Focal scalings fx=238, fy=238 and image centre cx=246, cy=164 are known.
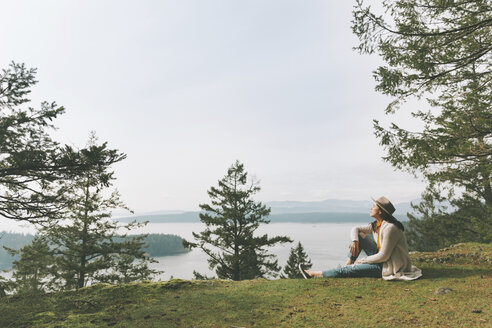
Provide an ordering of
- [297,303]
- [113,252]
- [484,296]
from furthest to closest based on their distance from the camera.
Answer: [113,252] → [297,303] → [484,296]

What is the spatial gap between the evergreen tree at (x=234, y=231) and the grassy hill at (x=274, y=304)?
12.0 m

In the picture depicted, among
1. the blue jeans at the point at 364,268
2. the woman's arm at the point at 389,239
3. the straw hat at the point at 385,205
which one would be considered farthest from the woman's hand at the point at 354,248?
the straw hat at the point at 385,205

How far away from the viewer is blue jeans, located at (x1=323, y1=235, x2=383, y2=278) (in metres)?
5.06

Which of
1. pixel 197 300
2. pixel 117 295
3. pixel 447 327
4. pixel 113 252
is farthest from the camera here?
pixel 113 252

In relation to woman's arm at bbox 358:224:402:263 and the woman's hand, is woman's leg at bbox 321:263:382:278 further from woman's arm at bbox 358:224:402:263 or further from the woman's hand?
woman's arm at bbox 358:224:402:263

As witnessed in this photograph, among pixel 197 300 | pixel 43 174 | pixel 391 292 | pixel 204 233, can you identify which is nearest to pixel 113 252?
pixel 204 233

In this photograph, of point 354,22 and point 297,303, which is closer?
point 297,303

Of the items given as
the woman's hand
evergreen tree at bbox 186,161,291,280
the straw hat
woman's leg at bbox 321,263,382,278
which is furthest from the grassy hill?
evergreen tree at bbox 186,161,291,280

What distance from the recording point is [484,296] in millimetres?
3684

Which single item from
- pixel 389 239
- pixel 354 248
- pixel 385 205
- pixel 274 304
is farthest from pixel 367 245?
pixel 274 304

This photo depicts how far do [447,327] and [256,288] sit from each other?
10.4ft

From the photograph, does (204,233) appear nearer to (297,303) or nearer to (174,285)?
(174,285)

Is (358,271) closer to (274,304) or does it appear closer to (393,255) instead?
(393,255)

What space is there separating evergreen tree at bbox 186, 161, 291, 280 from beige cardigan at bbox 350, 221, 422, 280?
1305 cm
